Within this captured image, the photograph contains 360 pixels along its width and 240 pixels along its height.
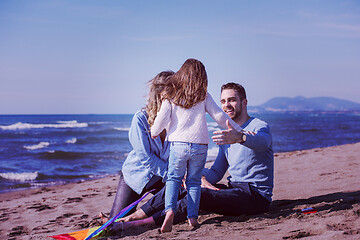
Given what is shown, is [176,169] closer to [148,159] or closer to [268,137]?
[148,159]

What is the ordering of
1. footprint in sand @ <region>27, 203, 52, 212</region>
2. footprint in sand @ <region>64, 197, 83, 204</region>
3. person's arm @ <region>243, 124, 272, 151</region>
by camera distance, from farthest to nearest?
footprint in sand @ <region>64, 197, 83, 204</region> < footprint in sand @ <region>27, 203, 52, 212</region> < person's arm @ <region>243, 124, 272, 151</region>

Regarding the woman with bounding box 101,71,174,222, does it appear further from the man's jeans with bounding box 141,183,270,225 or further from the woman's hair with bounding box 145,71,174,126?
the man's jeans with bounding box 141,183,270,225

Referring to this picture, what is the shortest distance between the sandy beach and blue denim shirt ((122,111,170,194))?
54cm

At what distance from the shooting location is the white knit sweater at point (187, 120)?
3.02m

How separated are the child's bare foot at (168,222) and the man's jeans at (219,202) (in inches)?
7.7

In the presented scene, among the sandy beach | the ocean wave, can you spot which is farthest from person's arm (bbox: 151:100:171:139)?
the ocean wave

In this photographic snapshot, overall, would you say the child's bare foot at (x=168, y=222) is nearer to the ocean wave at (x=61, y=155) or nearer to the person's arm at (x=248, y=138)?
the person's arm at (x=248, y=138)

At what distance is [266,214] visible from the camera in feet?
11.1

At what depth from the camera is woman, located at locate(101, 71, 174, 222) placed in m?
3.23

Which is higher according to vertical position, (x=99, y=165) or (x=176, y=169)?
(x=176, y=169)

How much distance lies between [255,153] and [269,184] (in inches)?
14.7

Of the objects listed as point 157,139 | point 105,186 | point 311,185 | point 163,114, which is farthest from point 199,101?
point 105,186

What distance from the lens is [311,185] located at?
15.7 feet

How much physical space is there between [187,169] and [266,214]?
104 cm
